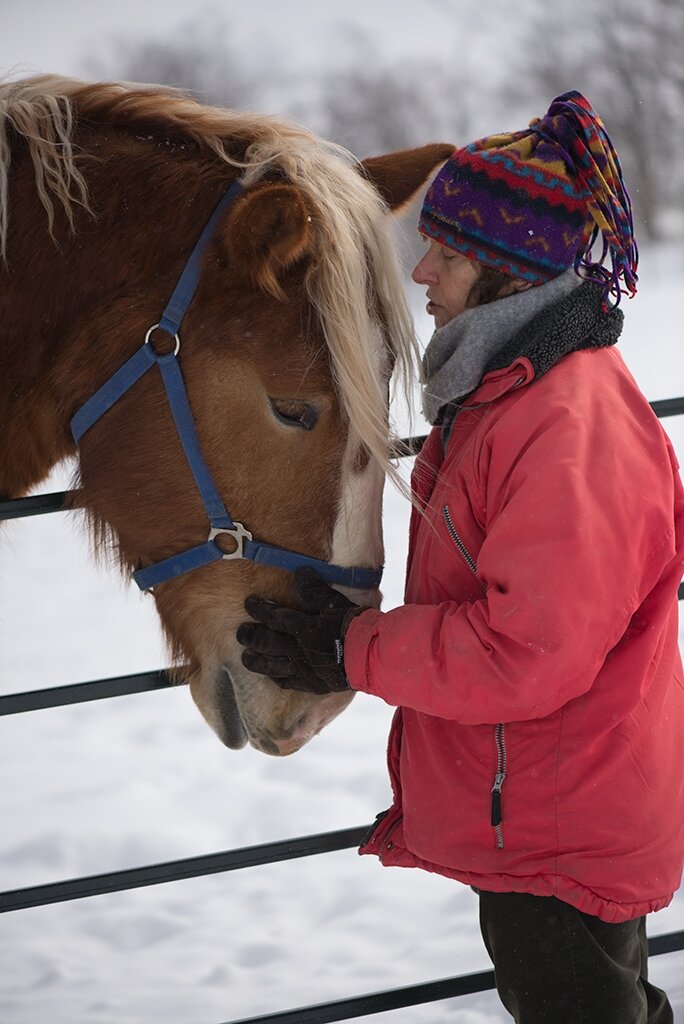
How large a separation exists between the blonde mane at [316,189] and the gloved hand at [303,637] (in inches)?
9.5

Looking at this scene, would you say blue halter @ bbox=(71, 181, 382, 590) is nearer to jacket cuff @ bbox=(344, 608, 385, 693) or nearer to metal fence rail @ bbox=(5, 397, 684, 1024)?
jacket cuff @ bbox=(344, 608, 385, 693)

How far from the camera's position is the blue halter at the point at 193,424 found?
171 cm

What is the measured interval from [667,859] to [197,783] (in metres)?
2.44

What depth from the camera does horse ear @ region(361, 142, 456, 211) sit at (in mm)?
1927

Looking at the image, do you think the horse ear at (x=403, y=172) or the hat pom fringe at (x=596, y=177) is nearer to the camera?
the hat pom fringe at (x=596, y=177)

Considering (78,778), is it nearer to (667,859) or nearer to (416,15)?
(667,859)

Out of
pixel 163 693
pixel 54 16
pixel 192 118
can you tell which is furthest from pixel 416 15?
pixel 192 118

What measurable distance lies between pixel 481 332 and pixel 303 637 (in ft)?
1.89

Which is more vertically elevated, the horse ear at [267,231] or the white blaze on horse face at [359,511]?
the horse ear at [267,231]

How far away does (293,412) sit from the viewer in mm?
1702

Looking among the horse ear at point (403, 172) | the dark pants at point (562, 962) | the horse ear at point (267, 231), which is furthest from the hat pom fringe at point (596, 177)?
the dark pants at point (562, 962)

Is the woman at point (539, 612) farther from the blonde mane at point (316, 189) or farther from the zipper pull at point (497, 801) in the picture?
the blonde mane at point (316, 189)

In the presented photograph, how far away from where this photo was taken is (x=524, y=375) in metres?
1.58

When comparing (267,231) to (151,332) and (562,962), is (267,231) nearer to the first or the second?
(151,332)
